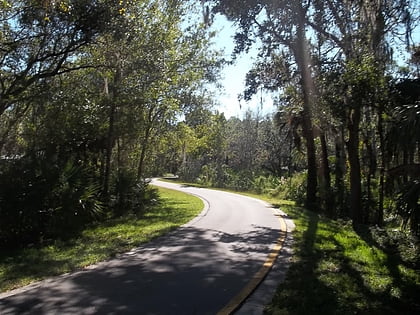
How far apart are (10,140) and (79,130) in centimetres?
404

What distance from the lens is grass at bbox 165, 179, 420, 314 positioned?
630 centimetres

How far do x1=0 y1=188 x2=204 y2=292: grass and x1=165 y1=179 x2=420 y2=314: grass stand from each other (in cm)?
410

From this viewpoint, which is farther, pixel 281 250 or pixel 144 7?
pixel 144 7

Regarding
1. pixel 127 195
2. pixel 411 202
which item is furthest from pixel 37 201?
pixel 411 202

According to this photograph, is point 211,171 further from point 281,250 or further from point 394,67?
point 281,250

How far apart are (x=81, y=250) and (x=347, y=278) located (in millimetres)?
6172

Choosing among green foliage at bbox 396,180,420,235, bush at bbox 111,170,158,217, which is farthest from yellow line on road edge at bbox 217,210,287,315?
bush at bbox 111,170,158,217

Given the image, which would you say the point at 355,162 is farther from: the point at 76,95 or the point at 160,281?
the point at 160,281

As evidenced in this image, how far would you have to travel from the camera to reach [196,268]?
850 cm

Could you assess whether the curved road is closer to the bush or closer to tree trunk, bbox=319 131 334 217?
the bush

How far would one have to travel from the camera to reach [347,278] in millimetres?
7891

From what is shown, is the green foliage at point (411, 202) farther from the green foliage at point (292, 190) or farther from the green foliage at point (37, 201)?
the green foliage at point (292, 190)

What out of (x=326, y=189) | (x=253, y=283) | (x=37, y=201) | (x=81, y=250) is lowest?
(x=81, y=250)

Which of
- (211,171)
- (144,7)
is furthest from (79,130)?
(211,171)
